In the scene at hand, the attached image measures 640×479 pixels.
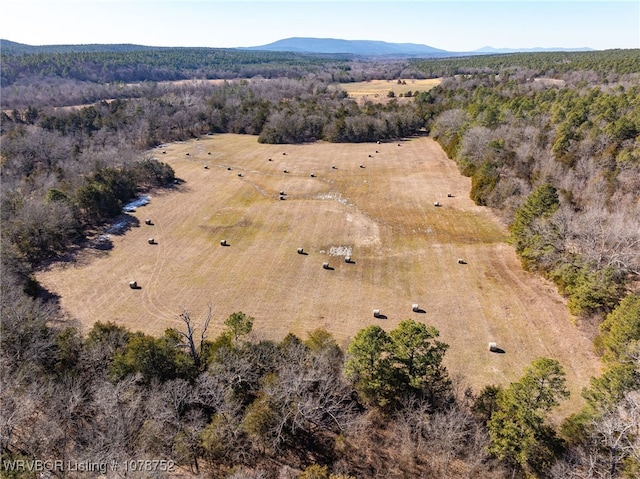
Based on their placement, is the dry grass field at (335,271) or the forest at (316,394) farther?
the dry grass field at (335,271)

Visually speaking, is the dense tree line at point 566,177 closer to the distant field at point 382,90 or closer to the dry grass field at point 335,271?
the dry grass field at point 335,271

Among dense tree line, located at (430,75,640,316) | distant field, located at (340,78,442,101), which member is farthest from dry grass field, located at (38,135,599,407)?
distant field, located at (340,78,442,101)

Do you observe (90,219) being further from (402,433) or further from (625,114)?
(625,114)

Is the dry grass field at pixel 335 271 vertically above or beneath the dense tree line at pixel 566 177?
beneath

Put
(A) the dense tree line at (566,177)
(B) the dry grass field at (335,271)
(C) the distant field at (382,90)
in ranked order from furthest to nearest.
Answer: (C) the distant field at (382,90)
(A) the dense tree line at (566,177)
(B) the dry grass field at (335,271)

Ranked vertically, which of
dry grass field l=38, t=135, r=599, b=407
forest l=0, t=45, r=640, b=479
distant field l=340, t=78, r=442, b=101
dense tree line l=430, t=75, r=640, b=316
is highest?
distant field l=340, t=78, r=442, b=101

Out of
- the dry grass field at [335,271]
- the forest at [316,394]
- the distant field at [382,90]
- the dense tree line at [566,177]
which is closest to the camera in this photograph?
the forest at [316,394]

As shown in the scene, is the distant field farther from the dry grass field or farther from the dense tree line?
the dry grass field

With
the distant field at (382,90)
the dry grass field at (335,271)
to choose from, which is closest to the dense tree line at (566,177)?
the dry grass field at (335,271)

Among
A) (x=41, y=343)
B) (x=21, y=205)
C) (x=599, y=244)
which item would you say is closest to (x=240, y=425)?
(x=41, y=343)
